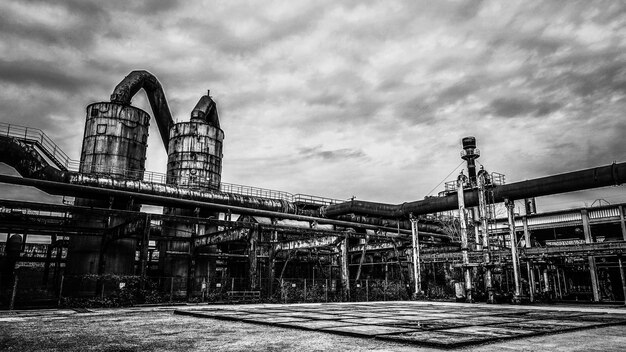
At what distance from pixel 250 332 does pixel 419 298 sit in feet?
69.4

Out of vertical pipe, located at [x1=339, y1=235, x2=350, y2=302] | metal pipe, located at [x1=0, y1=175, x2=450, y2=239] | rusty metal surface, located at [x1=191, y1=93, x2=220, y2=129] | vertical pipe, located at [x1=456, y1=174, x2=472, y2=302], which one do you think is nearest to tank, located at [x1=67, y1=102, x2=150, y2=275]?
metal pipe, located at [x1=0, y1=175, x2=450, y2=239]

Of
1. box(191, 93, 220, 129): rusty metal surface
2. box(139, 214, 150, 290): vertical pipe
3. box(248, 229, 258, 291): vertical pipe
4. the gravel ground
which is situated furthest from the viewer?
box(191, 93, 220, 129): rusty metal surface

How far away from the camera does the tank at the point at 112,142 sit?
26.9 meters

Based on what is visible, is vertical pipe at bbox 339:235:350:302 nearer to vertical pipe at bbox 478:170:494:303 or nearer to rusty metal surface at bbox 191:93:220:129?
vertical pipe at bbox 478:170:494:303

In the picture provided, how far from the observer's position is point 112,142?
27281 mm

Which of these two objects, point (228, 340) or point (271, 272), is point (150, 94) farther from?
point (228, 340)

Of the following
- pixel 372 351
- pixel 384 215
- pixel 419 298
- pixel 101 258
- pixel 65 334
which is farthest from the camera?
pixel 384 215

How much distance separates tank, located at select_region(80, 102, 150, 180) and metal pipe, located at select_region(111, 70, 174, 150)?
51.3 inches

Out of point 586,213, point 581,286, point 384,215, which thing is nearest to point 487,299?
point 384,215

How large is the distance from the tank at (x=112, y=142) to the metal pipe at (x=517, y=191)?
16.3 m

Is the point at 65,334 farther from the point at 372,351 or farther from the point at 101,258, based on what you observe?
the point at 101,258

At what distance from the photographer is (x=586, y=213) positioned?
3322cm

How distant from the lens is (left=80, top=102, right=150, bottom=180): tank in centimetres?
2688

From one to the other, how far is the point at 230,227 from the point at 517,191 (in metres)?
18.4
